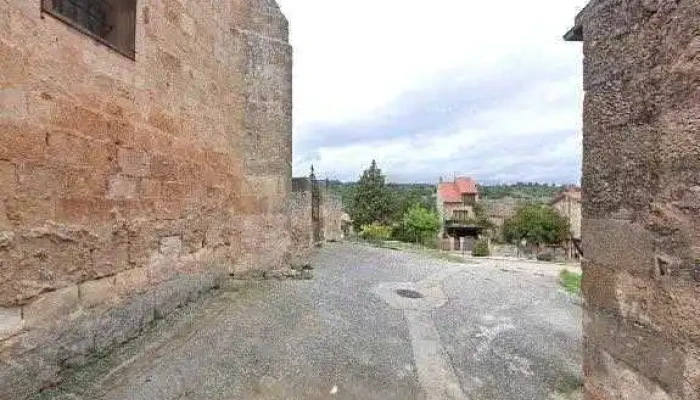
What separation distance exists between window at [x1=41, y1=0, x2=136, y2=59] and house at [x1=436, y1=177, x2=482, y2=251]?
40.6 m

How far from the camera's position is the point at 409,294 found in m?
7.07

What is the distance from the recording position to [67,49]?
329 centimetres

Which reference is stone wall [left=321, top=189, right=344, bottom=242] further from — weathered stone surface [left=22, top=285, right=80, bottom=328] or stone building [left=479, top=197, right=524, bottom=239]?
stone building [left=479, top=197, right=524, bottom=239]

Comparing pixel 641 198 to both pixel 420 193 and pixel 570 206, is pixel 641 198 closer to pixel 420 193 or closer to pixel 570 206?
pixel 570 206

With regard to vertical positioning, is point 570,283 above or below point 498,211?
below

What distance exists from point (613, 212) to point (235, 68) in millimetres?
5248

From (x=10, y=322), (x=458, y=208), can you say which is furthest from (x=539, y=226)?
(x=10, y=322)

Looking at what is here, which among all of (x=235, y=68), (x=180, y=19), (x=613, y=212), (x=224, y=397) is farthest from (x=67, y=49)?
(x=613, y=212)

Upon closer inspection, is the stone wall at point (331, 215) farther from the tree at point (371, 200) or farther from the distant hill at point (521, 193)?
the distant hill at point (521, 193)

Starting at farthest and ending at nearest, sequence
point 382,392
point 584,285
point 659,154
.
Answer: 1. point 382,392
2. point 584,285
3. point 659,154

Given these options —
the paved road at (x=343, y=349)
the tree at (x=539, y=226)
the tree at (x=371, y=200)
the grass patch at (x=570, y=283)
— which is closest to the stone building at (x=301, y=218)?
the paved road at (x=343, y=349)

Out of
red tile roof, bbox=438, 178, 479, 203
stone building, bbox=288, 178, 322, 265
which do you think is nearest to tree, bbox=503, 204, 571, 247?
red tile roof, bbox=438, 178, 479, 203

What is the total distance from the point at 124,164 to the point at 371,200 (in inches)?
1305

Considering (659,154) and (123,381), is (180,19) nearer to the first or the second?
(123,381)
